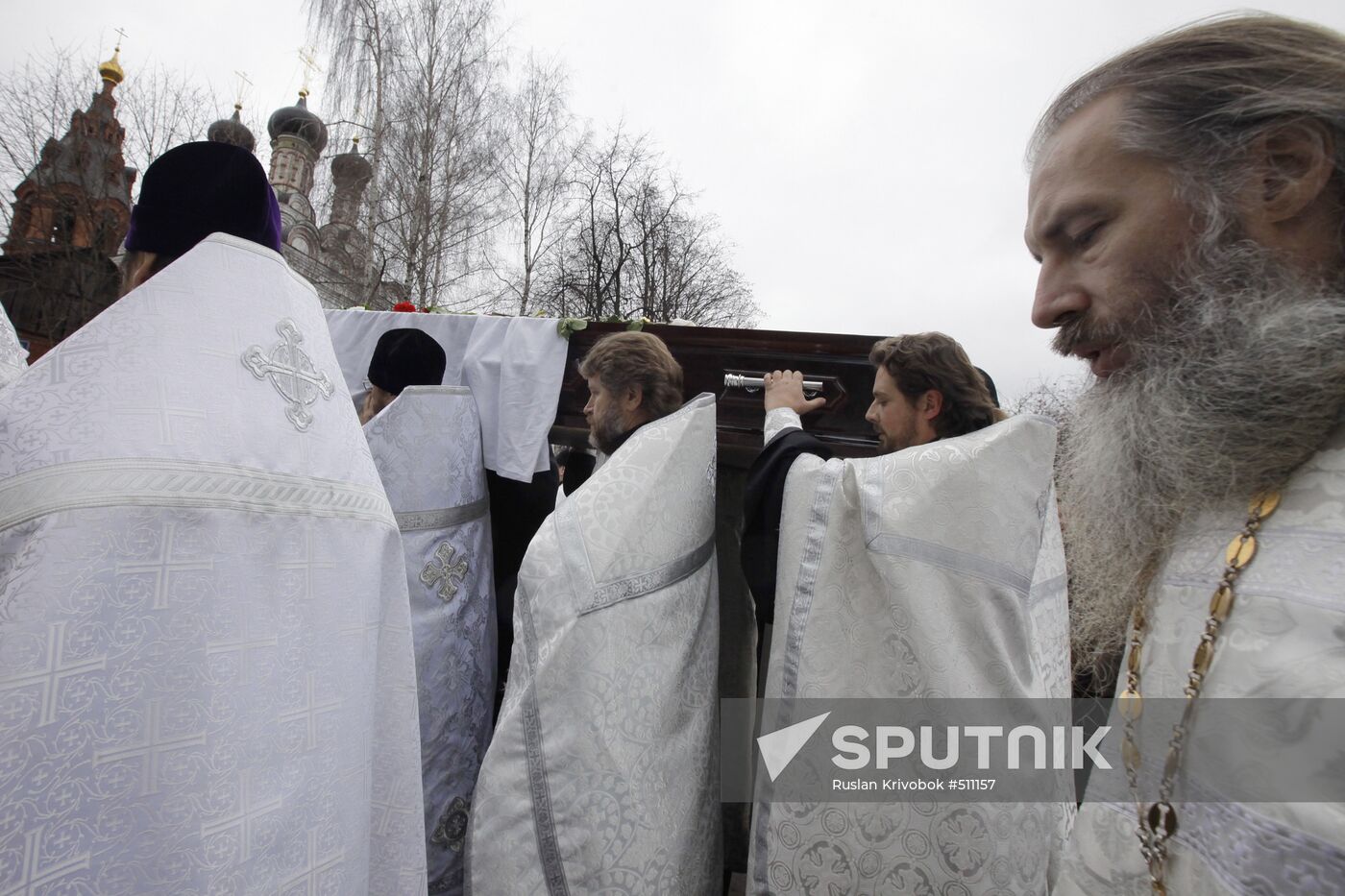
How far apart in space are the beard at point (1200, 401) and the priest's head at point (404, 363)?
7.89ft

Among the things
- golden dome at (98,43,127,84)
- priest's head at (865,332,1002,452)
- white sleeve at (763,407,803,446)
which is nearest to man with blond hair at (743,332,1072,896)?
white sleeve at (763,407,803,446)

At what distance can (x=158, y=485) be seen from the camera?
1.10 metres

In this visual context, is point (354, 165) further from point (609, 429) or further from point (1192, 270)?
point (1192, 270)

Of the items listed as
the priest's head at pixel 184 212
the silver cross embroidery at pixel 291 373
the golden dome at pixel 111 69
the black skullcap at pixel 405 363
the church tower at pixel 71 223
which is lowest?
the silver cross embroidery at pixel 291 373

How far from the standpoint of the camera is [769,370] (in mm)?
2668

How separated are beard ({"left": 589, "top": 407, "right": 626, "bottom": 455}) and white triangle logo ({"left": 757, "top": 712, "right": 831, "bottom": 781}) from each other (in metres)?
1.06

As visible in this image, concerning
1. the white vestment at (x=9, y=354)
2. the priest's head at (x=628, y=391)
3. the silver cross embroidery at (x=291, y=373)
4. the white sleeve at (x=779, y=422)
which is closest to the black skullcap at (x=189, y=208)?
the silver cross embroidery at (x=291, y=373)

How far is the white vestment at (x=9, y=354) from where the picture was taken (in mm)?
1555

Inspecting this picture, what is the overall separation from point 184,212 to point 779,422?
160 centimetres

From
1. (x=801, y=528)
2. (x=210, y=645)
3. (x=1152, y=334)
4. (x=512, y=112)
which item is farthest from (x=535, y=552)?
(x=512, y=112)

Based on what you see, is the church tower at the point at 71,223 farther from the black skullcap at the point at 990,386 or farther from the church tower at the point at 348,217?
the black skullcap at the point at 990,386

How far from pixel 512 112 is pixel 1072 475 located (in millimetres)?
13130

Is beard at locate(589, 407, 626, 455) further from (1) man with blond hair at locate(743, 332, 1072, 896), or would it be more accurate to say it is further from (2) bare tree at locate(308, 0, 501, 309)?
(2) bare tree at locate(308, 0, 501, 309)

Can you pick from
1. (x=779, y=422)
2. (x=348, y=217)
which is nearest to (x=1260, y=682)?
(x=779, y=422)
